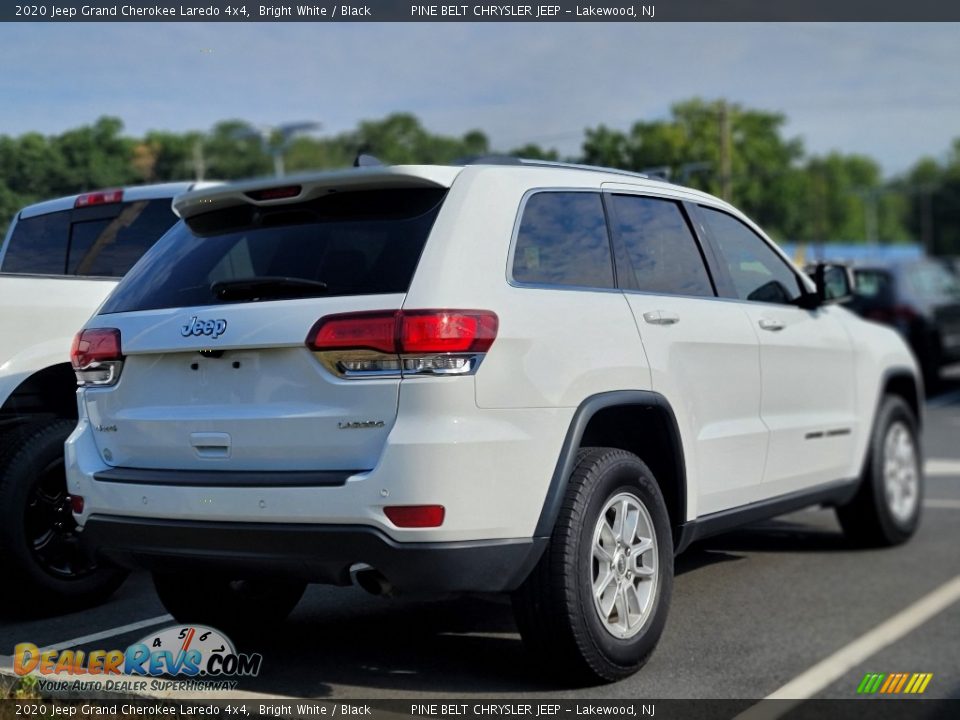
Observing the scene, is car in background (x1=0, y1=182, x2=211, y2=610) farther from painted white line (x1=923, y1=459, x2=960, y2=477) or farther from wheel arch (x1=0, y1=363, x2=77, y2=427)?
painted white line (x1=923, y1=459, x2=960, y2=477)

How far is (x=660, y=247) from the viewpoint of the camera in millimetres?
5145

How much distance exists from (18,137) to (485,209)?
379 cm

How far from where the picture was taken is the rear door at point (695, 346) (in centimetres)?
482

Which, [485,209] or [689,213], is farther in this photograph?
[689,213]

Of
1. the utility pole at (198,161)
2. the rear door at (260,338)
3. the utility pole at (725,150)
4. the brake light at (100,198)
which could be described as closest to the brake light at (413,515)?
the rear door at (260,338)

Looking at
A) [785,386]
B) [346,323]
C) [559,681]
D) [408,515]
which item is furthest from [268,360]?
[785,386]

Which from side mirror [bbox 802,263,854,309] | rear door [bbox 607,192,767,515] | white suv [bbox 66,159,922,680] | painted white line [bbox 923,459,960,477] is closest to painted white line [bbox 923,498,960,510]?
painted white line [bbox 923,459,960,477]

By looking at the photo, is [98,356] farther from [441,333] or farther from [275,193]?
[441,333]

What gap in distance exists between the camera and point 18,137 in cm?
689

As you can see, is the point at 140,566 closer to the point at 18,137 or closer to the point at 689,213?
the point at 689,213

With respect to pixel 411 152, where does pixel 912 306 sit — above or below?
below

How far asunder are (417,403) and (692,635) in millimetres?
2002

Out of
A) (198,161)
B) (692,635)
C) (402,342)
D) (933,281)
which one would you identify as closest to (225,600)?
(402,342)
